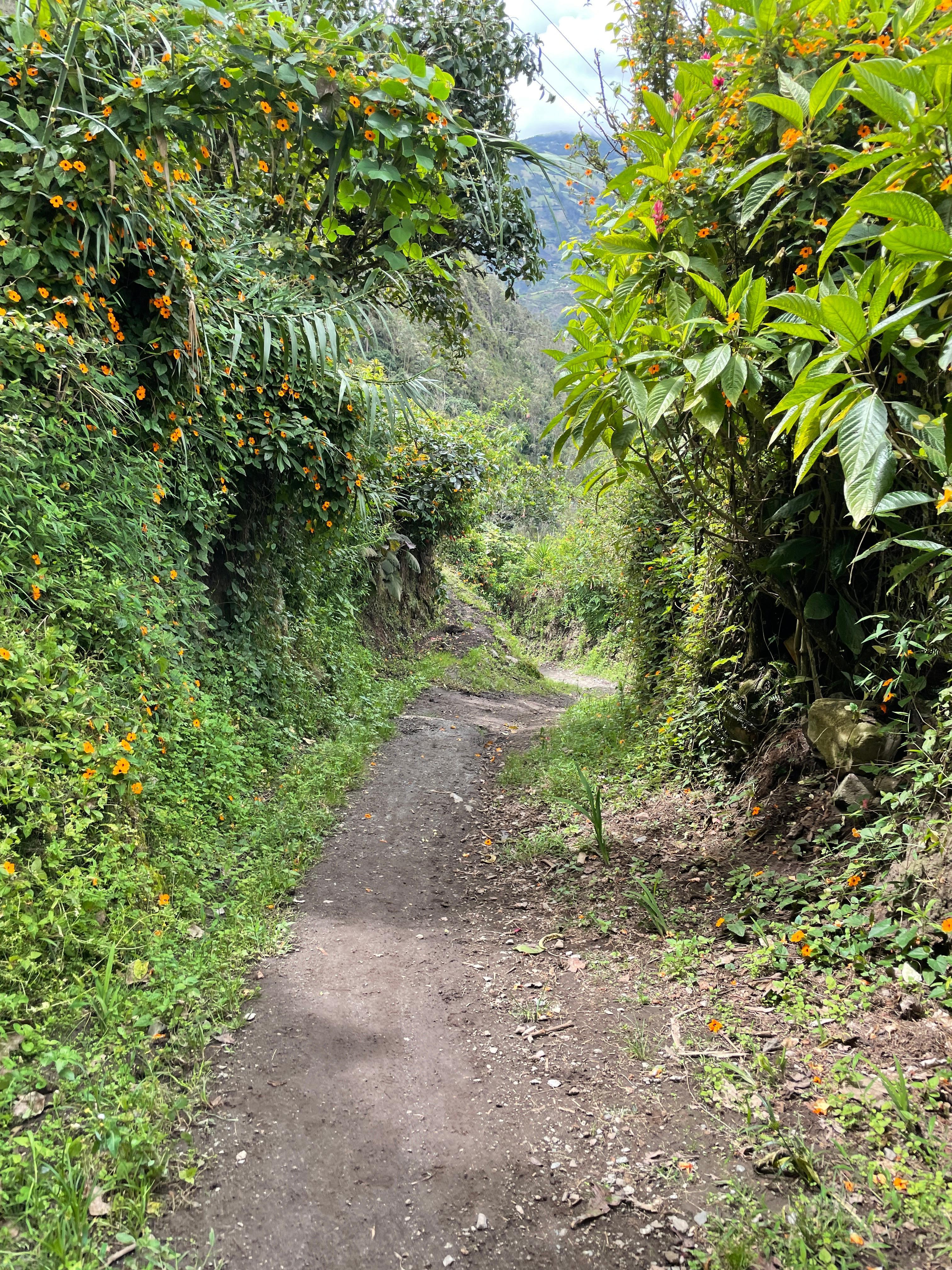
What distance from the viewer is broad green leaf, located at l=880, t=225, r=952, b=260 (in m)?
1.71

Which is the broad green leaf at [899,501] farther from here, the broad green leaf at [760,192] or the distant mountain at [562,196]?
the distant mountain at [562,196]

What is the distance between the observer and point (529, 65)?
7.25m

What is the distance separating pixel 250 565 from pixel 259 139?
8.68ft

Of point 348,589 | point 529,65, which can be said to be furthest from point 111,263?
point 529,65

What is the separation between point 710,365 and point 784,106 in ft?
3.03

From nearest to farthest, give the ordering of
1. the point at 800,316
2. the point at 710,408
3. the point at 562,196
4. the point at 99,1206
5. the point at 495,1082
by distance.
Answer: the point at 99,1206 → the point at 800,316 → the point at 495,1082 → the point at 710,408 → the point at 562,196

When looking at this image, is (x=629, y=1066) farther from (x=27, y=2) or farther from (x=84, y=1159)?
(x=27, y=2)

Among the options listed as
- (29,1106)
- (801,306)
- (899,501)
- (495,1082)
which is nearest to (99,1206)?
(29,1106)

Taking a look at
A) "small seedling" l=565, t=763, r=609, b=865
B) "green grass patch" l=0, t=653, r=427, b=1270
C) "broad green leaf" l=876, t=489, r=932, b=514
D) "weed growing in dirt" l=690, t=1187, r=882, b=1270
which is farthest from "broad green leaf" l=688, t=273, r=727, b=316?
"green grass patch" l=0, t=653, r=427, b=1270

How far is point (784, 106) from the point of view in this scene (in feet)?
7.70

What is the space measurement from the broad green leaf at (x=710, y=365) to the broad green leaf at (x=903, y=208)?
59 cm

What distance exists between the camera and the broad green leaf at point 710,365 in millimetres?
2344

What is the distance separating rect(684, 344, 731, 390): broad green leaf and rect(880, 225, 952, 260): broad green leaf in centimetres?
64

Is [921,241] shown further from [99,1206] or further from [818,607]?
[99,1206]
